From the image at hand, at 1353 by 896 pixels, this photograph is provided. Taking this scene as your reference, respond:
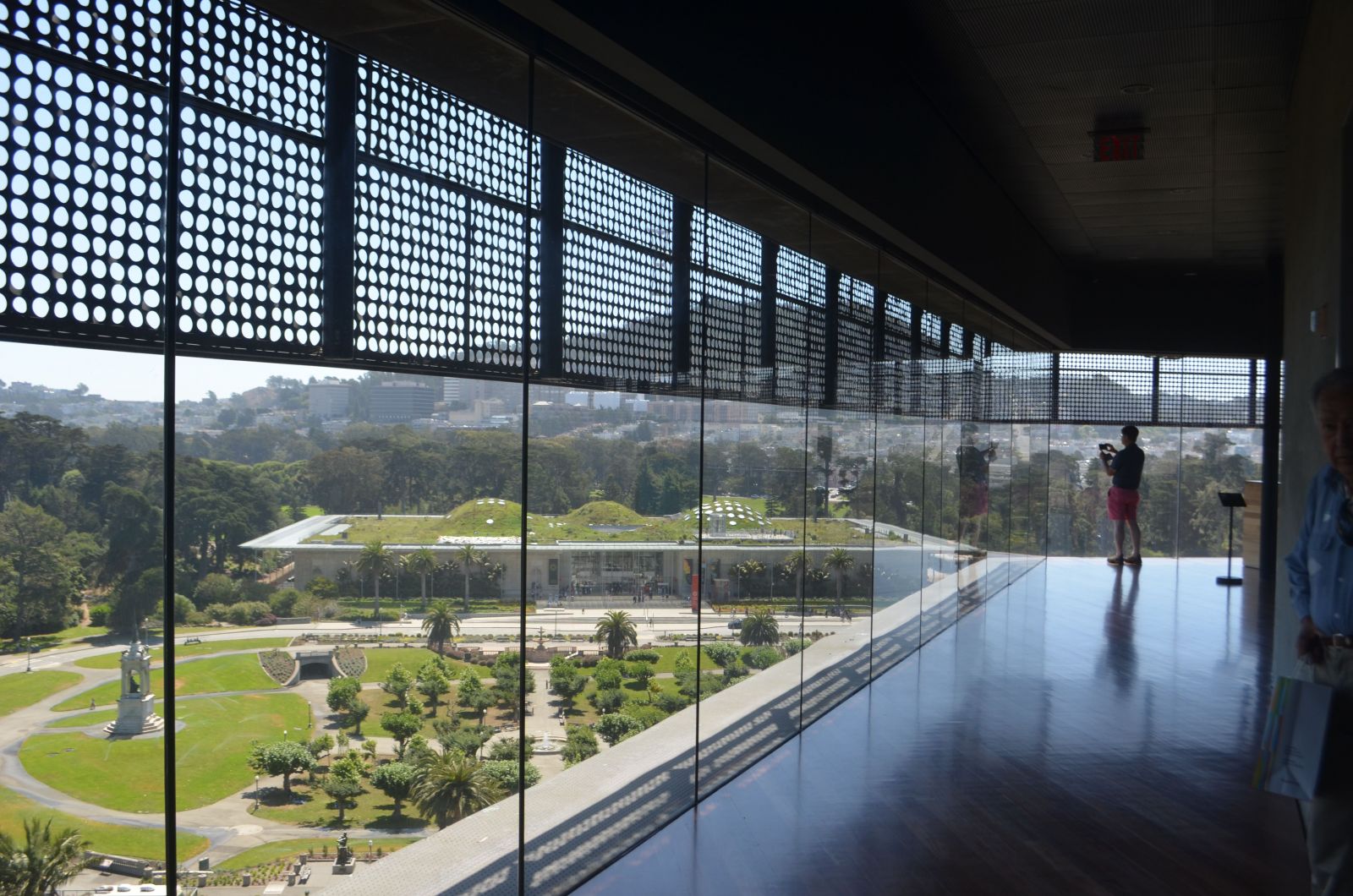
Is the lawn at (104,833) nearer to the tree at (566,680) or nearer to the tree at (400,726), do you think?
the tree at (400,726)

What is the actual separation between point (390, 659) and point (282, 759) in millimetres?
363

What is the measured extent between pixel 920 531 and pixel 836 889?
451 centimetres

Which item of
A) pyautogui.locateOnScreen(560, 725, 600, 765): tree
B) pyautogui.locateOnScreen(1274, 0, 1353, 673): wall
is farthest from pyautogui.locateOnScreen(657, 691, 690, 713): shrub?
pyautogui.locateOnScreen(1274, 0, 1353, 673): wall

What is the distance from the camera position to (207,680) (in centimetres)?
185

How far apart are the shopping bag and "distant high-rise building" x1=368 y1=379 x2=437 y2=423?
2.35 metres

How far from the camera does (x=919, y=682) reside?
6516mm

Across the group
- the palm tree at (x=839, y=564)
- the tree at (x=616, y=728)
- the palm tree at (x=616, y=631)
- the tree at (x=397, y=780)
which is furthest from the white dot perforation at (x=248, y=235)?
the palm tree at (x=839, y=564)

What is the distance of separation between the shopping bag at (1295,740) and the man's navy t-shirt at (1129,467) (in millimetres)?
11586

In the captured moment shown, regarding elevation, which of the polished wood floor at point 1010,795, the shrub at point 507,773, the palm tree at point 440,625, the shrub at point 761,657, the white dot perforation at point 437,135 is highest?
the white dot perforation at point 437,135

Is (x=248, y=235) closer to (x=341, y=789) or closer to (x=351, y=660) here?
(x=351, y=660)

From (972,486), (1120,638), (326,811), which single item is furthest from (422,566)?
(972,486)

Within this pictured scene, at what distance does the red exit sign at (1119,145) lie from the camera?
6.65 m

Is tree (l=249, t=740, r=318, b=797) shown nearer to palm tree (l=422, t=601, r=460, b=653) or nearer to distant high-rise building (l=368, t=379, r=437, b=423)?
palm tree (l=422, t=601, r=460, b=653)

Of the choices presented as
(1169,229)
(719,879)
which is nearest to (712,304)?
(719,879)
